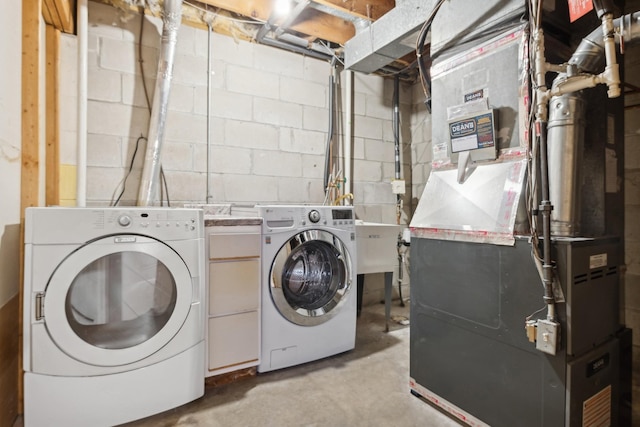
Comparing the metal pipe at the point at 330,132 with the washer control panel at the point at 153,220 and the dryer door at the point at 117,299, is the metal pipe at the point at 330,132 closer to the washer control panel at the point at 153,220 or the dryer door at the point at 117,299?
the washer control panel at the point at 153,220

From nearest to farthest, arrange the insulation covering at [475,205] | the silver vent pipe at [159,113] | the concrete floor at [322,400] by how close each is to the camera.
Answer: the insulation covering at [475,205], the concrete floor at [322,400], the silver vent pipe at [159,113]

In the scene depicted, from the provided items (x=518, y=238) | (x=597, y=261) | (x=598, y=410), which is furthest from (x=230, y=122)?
(x=598, y=410)

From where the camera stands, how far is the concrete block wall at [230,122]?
7.23 feet

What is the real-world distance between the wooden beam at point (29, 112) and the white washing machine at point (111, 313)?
324 millimetres

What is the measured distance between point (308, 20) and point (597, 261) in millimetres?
2476

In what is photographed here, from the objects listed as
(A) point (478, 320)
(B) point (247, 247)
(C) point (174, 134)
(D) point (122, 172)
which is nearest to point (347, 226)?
(B) point (247, 247)

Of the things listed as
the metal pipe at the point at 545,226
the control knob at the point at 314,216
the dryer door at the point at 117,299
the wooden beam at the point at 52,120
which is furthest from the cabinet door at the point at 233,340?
the metal pipe at the point at 545,226

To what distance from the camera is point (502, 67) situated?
1365 mm

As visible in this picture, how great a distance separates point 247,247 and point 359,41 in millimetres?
1832

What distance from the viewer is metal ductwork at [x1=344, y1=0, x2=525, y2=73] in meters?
1.39

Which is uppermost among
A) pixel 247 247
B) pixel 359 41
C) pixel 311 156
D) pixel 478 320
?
pixel 359 41

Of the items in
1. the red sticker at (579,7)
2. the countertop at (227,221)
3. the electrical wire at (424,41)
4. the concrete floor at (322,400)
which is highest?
the electrical wire at (424,41)

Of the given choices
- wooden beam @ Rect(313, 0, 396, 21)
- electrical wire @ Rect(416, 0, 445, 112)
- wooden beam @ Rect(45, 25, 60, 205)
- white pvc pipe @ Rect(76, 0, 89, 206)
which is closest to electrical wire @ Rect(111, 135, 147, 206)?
white pvc pipe @ Rect(76, 0, 89, 206)

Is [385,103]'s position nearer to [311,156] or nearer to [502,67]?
[311,156]
